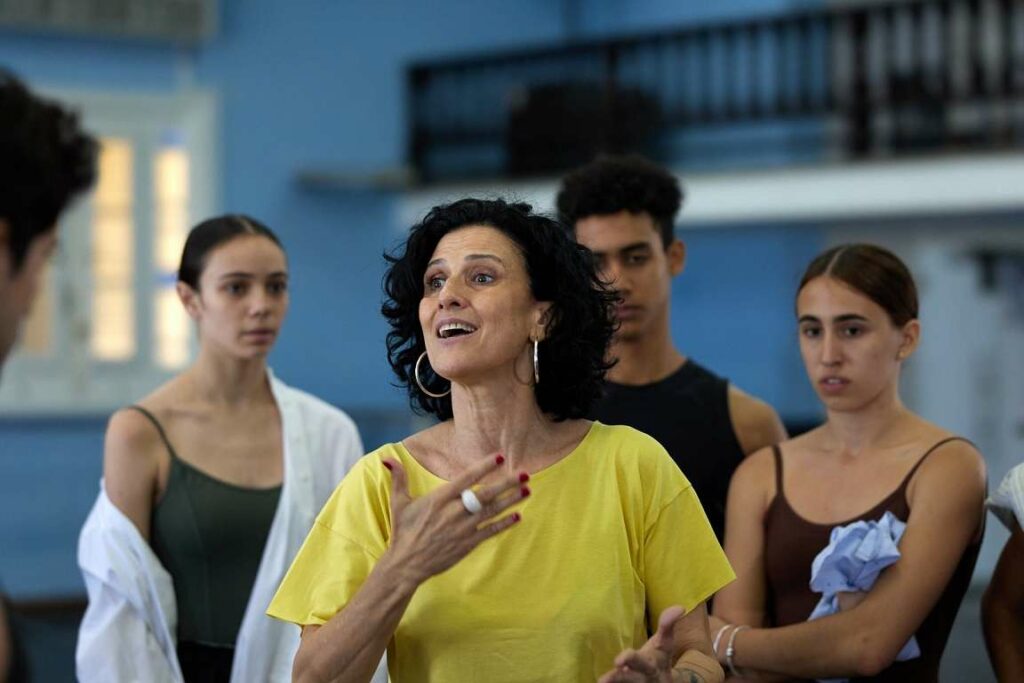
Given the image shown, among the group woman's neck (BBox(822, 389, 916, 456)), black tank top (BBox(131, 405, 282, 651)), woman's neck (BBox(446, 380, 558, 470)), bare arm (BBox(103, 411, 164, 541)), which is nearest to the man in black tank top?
woman's neck (BBox(822, 389, 916, 456))

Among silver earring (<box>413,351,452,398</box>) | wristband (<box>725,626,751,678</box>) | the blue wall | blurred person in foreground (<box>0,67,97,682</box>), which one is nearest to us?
blurred person in foreground (<box>0,67,97,682</box>)

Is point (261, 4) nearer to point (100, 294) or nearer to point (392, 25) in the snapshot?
point (392, 25)

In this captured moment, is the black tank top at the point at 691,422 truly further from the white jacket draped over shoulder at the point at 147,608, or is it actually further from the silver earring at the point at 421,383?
the white jacket draped over shoulder at the point at 147,608

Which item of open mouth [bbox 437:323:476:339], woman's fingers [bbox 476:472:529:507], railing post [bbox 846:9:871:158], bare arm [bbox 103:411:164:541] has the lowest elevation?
bare arm [bbox 103:411:164:541]

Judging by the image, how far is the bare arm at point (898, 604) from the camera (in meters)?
2.90

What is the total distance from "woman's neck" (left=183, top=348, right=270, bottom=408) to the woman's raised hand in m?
1.55

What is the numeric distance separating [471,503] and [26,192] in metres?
0.82

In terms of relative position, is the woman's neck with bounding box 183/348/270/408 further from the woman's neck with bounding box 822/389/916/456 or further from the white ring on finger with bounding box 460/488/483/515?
the white ring on finger with bounding box 460/488/483/515

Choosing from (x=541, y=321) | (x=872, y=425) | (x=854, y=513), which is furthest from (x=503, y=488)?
(x=872, y=425)

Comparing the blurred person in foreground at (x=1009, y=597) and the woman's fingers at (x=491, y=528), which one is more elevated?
the woman's fingers at (x=491, y=528)

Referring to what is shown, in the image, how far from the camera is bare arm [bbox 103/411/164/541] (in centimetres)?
346

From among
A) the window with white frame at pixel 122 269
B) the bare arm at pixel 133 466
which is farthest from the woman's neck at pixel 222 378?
the window with white frame at pixel 122 269

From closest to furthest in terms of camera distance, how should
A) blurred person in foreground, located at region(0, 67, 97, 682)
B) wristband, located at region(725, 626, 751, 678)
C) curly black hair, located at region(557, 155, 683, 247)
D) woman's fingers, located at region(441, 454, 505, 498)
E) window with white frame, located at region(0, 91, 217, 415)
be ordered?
1. blurred person in foreground, located at region(0, 67, 97, 682)
2. woman's fingers, located at region(441, 454, 505, 498)
3. wristband, located at region(725, 626, 751, 678)
4. curly black hair, located at region(557, 155, 683, 247)
5. window with white frame, located at region(0, 91, 217, 415)

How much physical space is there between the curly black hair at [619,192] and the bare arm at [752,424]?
451 mm
